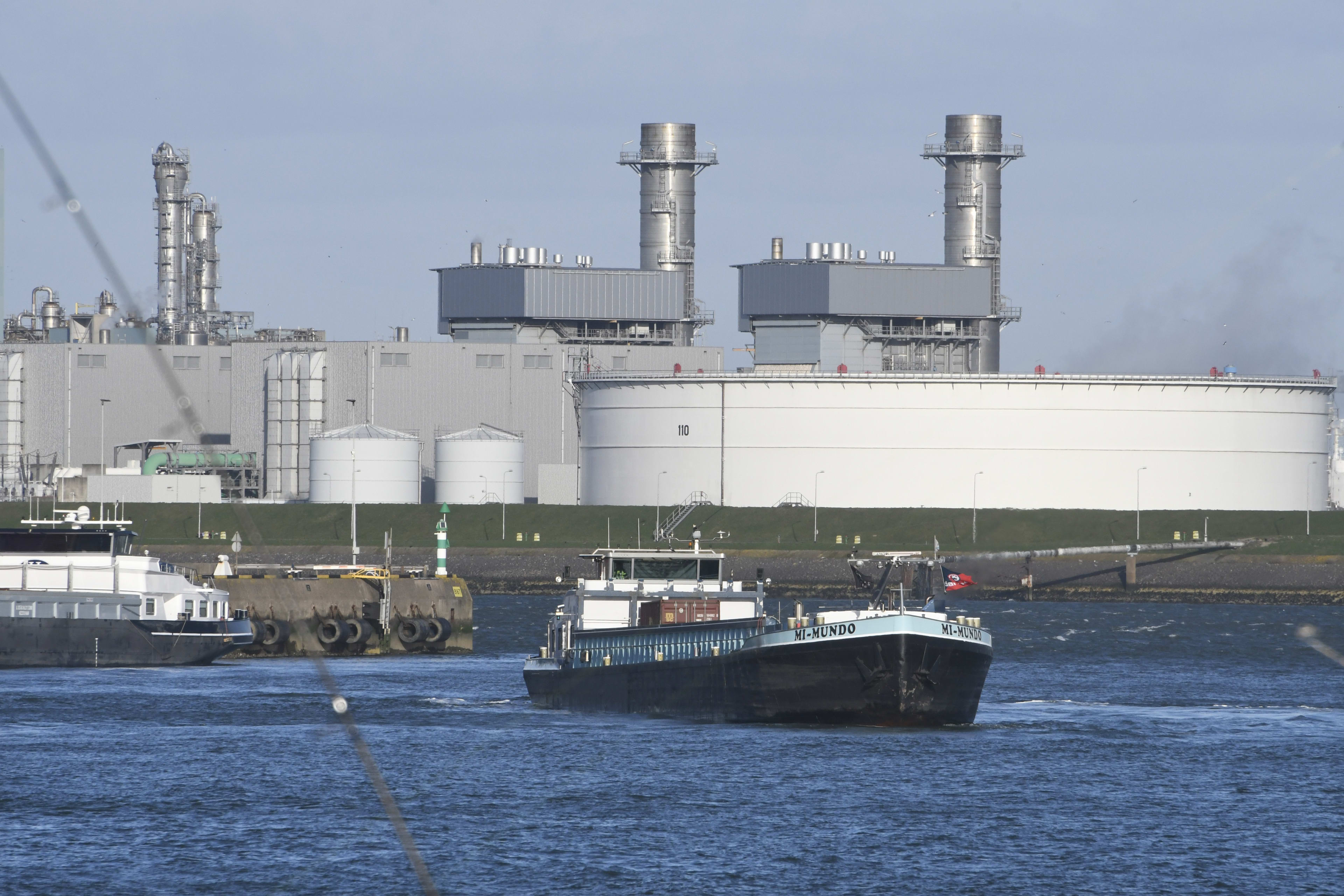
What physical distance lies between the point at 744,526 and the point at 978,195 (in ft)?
126

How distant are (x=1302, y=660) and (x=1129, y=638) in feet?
46.9

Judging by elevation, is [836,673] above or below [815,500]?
below

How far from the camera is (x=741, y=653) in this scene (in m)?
51.6

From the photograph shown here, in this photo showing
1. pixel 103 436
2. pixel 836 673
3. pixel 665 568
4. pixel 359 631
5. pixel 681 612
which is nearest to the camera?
pixel 836 673

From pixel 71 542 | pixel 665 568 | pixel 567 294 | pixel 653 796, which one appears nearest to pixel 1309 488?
pixel 567 294

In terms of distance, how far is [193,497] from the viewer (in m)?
150

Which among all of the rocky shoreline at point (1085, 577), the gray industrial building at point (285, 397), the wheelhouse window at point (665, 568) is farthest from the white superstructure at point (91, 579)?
the gray industrial building at point (285, 397)

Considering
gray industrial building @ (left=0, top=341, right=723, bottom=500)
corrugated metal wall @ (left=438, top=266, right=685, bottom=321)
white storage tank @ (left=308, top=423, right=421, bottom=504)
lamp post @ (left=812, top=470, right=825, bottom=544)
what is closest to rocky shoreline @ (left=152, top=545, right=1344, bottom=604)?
lamp post @ (left=812, top=470, right=825, bottom=544)

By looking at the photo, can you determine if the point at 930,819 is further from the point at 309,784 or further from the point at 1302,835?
the point at 309,784

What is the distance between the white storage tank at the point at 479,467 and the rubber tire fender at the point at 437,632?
6178 centimetres

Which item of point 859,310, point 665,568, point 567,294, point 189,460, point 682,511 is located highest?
point 567,294

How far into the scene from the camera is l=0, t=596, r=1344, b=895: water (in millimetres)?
34344

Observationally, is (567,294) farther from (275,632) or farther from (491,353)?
(275,632)

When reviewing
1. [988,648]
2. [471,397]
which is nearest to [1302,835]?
[988,648]
